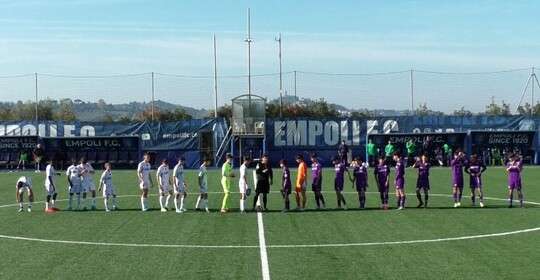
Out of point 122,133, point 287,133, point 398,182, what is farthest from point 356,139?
point 398,182

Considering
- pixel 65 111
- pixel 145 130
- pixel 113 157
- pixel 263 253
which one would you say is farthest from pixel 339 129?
pixel 263 253

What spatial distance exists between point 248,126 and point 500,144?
17877mm

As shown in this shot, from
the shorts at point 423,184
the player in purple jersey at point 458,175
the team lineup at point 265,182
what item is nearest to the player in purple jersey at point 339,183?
the team lineup at point 265,182

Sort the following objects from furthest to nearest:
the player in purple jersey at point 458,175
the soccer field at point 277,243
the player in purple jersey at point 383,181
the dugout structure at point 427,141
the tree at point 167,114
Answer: the tree at point 167,114 → the dugout structure at point 427,141 → the player in purple jersey at point 458,175 → the player in purple jersey at point 383,181 → the soccer field at point 277,243

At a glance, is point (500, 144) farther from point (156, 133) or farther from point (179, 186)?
point (179, 186)

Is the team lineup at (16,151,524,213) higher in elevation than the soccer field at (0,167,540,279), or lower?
higher

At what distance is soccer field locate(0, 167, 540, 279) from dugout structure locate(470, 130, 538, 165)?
1043 inches

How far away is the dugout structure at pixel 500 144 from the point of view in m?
54.1

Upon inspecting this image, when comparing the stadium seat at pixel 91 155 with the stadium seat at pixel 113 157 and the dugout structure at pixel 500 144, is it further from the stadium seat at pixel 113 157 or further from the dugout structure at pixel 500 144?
the dugout structure at pixel 500 144

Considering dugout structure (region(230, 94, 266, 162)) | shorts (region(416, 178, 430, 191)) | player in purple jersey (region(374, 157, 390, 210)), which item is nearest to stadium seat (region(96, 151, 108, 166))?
dugout structure (region(230, 94, 266, 162))

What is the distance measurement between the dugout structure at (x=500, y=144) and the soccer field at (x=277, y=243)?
Result: 2649cm

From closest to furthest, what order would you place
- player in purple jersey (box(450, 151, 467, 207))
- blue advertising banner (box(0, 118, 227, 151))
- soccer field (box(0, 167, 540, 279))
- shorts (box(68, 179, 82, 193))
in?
soccer field (box(0, 167, 540, 279)), player in purple jersey (box(450, 151, 467, 207)), shorts (box(68, 179, 82, 193)), blue advertising banner (box(0, 118, 227, 151))

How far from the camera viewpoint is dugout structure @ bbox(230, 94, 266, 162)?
54.1m

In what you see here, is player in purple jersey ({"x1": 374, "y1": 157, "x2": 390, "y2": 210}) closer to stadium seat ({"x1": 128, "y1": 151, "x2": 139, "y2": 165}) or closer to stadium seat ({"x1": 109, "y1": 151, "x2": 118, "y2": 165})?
stadium seat ({"x1": 128, "y1": 151, "x2": 139, "y2": 165})
